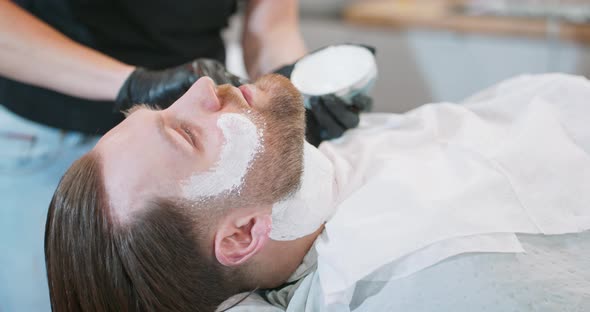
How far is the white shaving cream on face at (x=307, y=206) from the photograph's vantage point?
111cm

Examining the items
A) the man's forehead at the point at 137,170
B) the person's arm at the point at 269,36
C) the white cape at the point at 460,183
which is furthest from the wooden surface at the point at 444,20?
the man's forehead at the point at 137,170

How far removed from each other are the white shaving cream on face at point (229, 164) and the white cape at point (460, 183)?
0.63ft

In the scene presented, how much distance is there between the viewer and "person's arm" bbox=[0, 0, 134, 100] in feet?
4.17

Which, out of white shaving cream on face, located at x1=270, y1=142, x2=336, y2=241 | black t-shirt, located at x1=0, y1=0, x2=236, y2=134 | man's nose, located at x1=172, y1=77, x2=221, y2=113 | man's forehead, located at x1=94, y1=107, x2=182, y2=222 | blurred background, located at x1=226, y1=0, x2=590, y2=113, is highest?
black t-shirt, located at x1=0, y1=0, x2=236, y2=134

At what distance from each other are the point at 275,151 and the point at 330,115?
0.31m

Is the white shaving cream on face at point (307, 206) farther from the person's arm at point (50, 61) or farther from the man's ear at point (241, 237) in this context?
the person's arm at point (50, 61)

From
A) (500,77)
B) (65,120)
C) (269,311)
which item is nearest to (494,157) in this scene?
(269,311)

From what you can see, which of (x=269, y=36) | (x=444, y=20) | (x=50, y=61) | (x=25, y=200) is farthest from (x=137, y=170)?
(x=444, y=20)

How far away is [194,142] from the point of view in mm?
1095

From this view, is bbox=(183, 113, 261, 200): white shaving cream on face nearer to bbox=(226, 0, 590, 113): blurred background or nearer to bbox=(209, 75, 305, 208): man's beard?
bbox=(209, 75, 305, 208): man's beard

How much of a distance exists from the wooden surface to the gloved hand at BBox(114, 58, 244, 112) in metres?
1.99

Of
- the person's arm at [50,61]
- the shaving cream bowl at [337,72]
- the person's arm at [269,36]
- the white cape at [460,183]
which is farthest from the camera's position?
the person's arm at [269,36]

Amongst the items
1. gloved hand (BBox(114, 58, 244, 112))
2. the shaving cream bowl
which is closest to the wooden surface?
the shaving cream bowl

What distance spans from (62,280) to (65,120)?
0.56 meters
